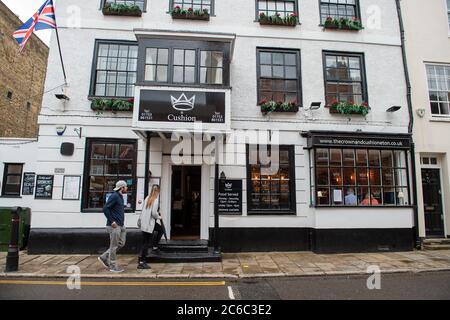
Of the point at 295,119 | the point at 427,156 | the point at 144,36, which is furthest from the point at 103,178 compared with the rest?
the point at 427,156

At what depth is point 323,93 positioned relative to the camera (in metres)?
10.6

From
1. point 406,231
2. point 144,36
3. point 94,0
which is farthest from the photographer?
point 94,0

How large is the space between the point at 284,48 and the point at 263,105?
240 cm

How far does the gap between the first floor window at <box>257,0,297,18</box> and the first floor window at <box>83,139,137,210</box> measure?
22.3ft

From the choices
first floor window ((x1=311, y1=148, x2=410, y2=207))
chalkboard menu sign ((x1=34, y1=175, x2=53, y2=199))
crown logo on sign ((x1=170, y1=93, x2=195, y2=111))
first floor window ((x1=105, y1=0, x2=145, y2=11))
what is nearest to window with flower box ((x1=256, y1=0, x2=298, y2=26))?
first floor window ((x1=105, y1=0, x2=145, y2=11))

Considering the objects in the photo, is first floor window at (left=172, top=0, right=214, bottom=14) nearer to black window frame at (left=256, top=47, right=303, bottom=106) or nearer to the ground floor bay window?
black window frame at (left=256, top=47, right=303, bottom=106)

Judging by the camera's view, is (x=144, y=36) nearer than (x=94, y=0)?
Yes

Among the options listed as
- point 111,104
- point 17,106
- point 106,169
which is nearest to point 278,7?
point 111,104

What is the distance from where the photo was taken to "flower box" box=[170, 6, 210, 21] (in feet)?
34.4

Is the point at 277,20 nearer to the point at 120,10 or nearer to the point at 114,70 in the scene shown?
the point at 120,10

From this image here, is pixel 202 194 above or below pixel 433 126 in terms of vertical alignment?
below

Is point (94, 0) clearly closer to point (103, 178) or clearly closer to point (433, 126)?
point (103, 178)

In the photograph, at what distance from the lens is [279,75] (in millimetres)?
10695

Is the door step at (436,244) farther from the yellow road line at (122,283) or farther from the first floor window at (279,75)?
the yellow road line at (122,283)
